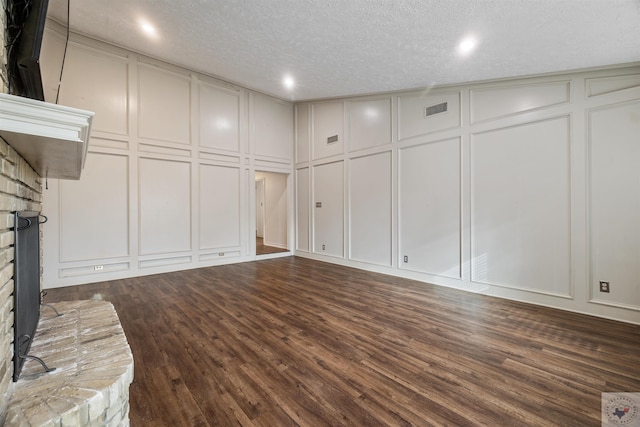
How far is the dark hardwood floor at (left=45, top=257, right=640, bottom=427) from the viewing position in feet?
5.00

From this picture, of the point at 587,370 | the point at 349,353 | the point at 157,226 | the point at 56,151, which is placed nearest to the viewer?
the point at 56,151

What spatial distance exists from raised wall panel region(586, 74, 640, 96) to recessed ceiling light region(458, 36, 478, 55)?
4.60 ft

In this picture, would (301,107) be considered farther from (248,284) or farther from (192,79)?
(248,284)

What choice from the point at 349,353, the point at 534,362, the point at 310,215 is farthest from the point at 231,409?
the point at 310,215

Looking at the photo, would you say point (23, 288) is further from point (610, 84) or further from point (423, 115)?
point (610, 84)

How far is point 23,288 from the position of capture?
1.50 metres

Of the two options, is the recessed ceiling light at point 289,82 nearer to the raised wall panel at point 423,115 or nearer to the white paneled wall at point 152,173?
the white paneled wall at point 152,173

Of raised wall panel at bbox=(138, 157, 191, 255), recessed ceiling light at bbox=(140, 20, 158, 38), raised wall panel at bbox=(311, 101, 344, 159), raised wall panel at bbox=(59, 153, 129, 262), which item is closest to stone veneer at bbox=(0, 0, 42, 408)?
recessed ceiling light at bbox=(140, 20, 158, 38)

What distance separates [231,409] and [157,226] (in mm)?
4322

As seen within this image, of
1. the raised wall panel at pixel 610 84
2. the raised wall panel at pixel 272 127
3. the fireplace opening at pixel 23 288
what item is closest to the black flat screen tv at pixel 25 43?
the fireplace opening at pixel 23 288

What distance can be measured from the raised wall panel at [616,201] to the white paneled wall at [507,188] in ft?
0.04

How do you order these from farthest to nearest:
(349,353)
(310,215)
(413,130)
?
(310,215) → (413,130) → (349,353)

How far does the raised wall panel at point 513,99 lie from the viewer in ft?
10.5

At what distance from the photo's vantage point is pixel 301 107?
677 centimetres
